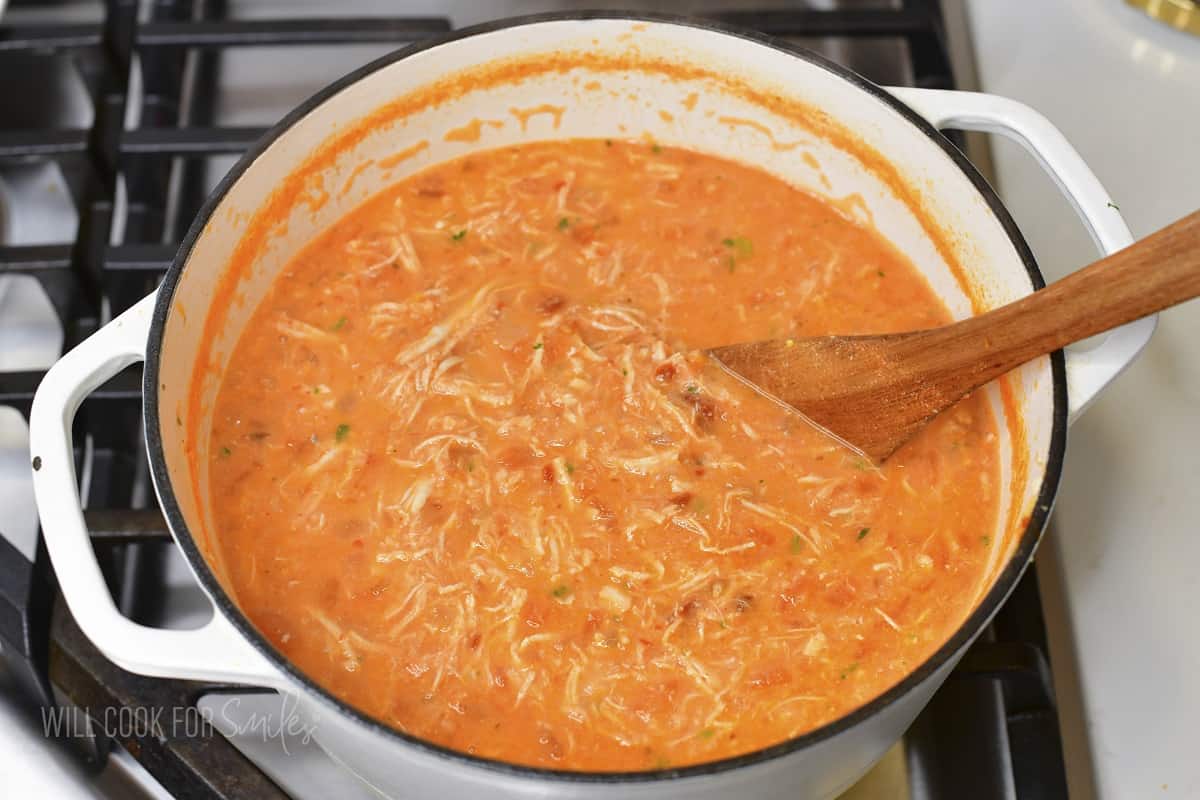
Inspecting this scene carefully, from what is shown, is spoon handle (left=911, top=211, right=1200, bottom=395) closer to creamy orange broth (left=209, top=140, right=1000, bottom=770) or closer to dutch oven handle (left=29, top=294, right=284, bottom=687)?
creamy orange broth (left=209, top=140, right=1000, bottom=770)

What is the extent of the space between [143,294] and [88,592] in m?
1.04

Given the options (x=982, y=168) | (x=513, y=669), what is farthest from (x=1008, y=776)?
(x=982, y=168)

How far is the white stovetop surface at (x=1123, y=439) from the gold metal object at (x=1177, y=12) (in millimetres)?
23

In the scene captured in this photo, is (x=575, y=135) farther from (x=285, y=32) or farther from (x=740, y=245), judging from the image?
(x=285, y=32)

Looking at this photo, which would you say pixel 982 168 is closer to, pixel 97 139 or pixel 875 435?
pixel 875 435

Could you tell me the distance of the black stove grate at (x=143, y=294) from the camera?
2.09 meters

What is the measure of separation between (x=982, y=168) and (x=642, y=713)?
5.20 feet

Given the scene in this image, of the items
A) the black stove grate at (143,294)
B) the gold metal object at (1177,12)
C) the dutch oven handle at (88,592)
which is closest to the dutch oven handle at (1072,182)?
the black stove grate at (143,294)

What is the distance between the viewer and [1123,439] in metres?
2.32

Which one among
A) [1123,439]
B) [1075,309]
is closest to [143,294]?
[1075,309]

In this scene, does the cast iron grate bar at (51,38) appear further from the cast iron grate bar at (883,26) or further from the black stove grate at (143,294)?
the cast iron grate bar at (883,26)

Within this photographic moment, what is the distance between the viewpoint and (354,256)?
101 inches

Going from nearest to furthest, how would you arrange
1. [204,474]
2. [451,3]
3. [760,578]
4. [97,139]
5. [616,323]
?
1. [760,578]
2. [204,474]
3. [616,323]
4. [97,139]
5. [451,3]

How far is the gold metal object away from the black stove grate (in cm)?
47
